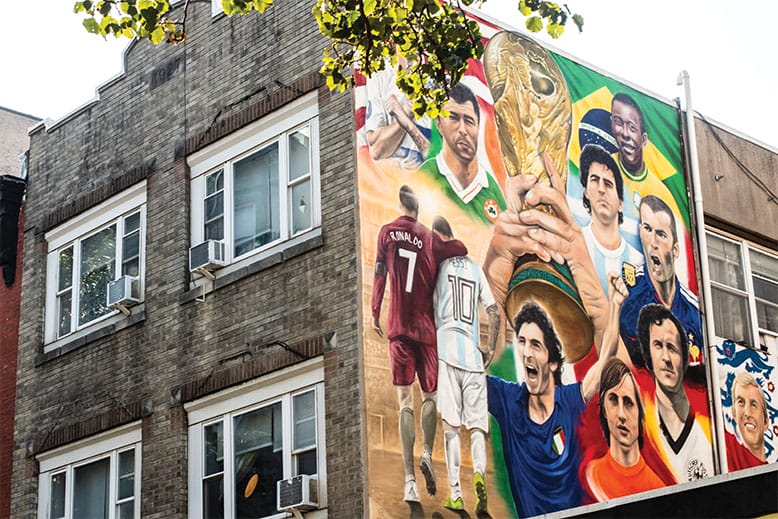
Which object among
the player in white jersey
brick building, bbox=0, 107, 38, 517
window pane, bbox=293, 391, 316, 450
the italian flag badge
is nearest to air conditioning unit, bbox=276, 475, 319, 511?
window pane, bbox=293, 391, 316, 450

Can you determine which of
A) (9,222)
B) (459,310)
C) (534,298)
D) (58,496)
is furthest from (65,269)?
(534,298)

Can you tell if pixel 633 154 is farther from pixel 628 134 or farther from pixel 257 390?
pixel 257 390

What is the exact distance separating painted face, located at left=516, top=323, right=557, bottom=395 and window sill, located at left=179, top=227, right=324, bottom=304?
3.24 meters

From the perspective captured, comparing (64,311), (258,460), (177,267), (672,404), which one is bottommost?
(258,460)

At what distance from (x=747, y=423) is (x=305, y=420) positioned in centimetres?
892

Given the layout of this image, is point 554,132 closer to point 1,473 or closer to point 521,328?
point 521,328

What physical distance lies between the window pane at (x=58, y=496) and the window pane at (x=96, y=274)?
247 cm

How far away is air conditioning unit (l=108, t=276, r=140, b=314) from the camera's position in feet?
67.2

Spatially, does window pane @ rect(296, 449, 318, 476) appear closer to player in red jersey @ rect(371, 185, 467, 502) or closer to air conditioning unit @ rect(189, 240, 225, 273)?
player in red jersey @ rect(371, 185, 467, 502)

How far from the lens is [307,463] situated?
1741 cm

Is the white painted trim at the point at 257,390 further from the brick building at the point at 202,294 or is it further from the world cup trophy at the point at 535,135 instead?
the world cup trophy at the point at 535,135

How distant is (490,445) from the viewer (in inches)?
709

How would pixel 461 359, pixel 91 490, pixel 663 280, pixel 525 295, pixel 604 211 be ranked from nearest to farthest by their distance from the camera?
pixel 461 359
pixel 525 295
pixel 91 490
pixel 604 211
pixel 663 280

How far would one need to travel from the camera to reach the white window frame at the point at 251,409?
1727 centimetres
